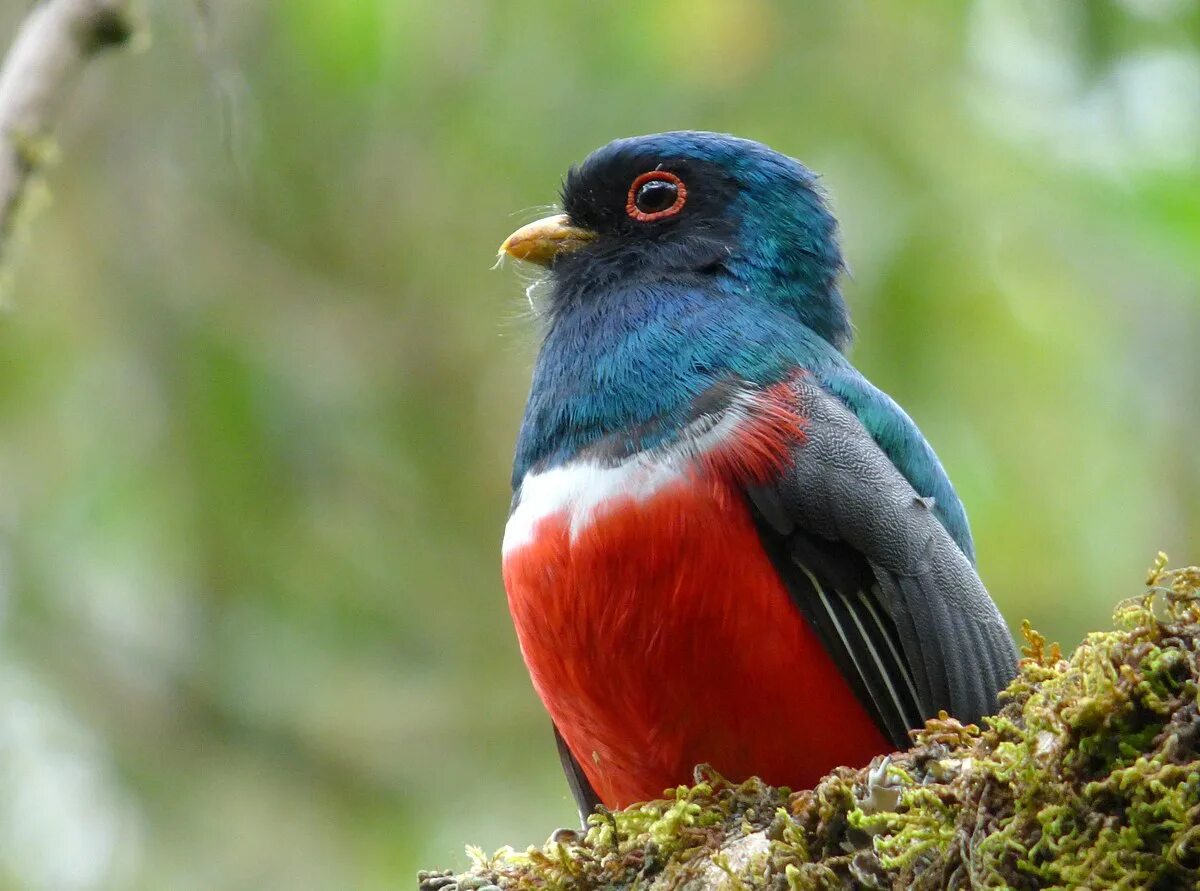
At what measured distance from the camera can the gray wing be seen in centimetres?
370

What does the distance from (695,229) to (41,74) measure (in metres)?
2.06

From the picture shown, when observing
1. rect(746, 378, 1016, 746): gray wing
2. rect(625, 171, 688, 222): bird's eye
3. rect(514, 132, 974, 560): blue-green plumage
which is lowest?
rect(746, 378, 1016, 746): gray wing

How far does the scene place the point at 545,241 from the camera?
488 cm

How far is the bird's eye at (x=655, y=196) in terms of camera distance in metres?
4.77

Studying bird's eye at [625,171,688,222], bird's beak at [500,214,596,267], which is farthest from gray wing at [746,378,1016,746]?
bird's beak at [500,214,596,267]

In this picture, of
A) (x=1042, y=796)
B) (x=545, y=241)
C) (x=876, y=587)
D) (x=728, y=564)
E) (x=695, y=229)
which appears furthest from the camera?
(x=545, y=241)

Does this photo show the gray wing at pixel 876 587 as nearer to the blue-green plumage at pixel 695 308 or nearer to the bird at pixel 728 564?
the bird at pixel 728 564

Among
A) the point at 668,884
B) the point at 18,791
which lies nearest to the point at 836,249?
the point at 668,884

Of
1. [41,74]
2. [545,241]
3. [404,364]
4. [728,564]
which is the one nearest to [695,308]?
[545,241]

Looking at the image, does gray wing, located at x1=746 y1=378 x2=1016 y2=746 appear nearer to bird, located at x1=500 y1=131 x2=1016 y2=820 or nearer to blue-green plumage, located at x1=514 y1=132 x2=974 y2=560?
bird, located at x1=500 y1=131 x2=1016 y2=820

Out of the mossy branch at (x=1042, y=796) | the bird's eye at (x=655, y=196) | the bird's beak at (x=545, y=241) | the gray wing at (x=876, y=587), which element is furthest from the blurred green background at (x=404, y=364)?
the mossy branch at (x=1042, y=796)

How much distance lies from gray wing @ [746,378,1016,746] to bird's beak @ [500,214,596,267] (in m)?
1.26

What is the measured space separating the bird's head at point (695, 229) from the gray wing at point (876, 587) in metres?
0.83

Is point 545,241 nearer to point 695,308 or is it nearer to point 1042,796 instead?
point 695,308
